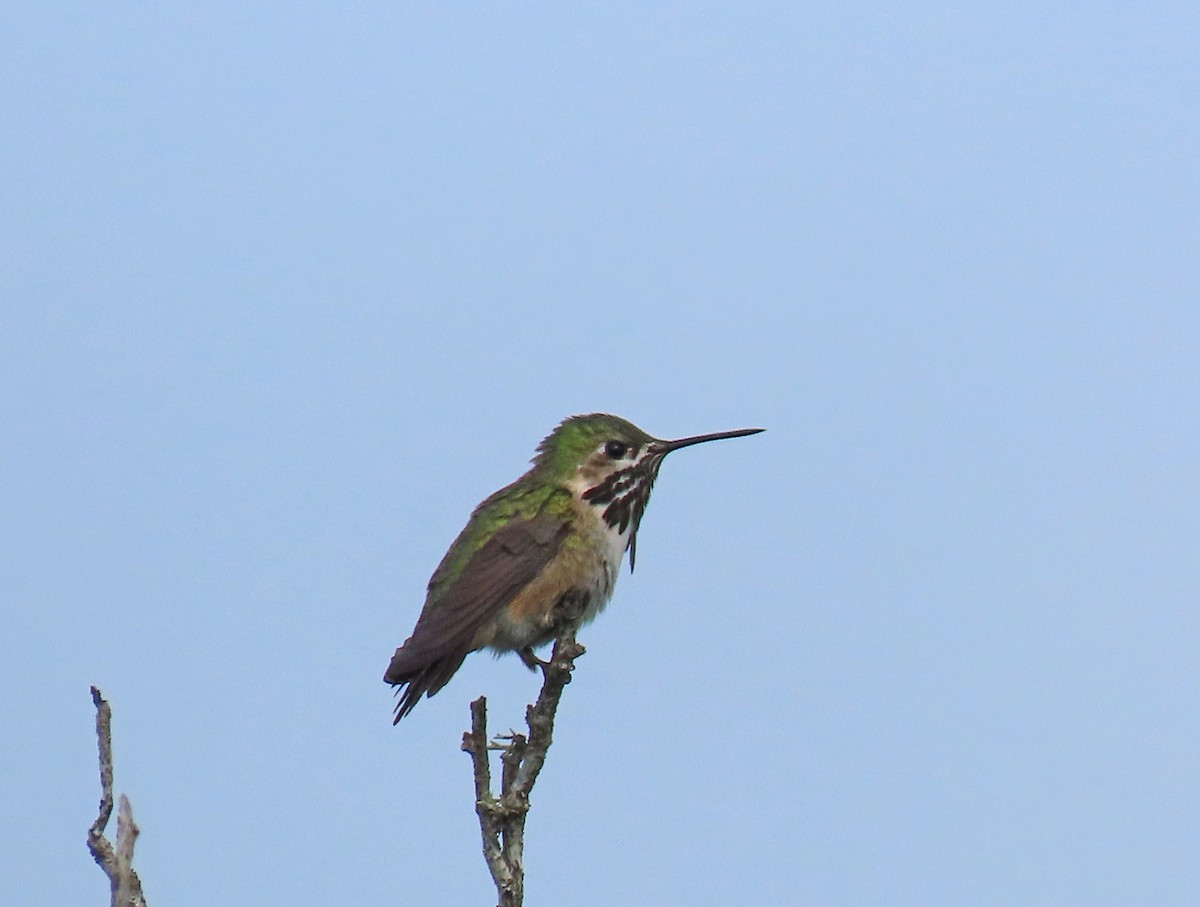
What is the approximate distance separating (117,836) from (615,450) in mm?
4455

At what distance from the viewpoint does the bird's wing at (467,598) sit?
22.8 ft

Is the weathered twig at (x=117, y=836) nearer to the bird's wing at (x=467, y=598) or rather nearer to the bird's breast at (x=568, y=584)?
the bird's wing at (x=467, y=598)

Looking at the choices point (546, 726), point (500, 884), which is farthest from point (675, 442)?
point (500, 884)

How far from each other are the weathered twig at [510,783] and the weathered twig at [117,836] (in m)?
1.27

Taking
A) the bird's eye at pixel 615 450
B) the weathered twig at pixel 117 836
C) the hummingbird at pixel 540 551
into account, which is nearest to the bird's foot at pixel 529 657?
the hummingbird at pixel 540 551

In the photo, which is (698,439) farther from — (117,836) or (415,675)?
(117,836)

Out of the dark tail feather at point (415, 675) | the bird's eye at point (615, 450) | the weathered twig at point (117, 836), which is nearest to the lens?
the weathered twig at point (117, 836)

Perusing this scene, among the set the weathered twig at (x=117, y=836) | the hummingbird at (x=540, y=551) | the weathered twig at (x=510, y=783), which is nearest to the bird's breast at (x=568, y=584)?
the hummingbird at (x=540, y=551)

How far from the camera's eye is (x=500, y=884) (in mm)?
5238

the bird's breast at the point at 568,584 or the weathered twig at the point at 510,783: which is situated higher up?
the bird's breast at the point at 568,584

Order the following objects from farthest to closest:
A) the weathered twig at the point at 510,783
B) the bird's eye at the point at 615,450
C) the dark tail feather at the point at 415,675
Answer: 1. the bird's eye at the point at 615,450
2. the dark tail feather at the point at 415,675
3. the weathered twig at the point at 510,783

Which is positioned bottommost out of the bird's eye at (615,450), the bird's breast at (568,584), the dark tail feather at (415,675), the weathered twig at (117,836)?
the weathered twig at (117,836)

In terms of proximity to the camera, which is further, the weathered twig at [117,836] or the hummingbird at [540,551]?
the hummingbird at [540,551]

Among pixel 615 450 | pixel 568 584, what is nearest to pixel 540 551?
pixel 568 584
